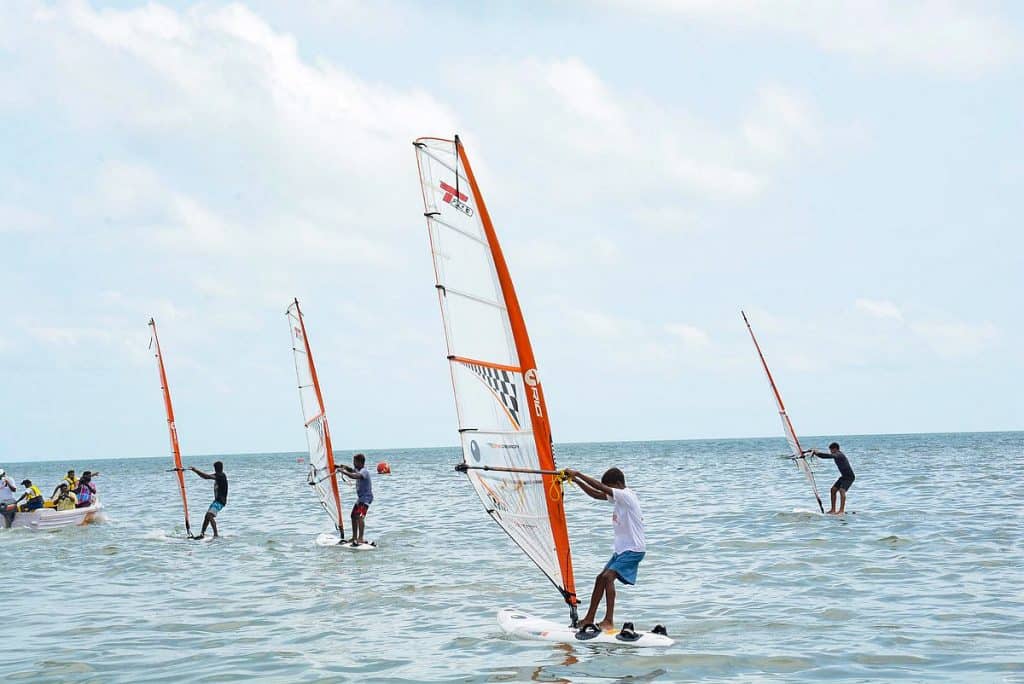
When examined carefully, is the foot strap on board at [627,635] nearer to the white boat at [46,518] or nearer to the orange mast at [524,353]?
the orange mast at [524,353]

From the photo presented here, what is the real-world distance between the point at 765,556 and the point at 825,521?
6106 mm

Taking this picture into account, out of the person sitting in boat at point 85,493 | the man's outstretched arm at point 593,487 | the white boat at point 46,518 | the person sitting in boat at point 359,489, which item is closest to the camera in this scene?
the man's outstretched arm at point 593,487

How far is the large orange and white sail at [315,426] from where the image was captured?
20.6 metres

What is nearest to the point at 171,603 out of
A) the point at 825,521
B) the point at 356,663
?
the point at 356,663

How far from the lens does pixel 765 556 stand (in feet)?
58.0

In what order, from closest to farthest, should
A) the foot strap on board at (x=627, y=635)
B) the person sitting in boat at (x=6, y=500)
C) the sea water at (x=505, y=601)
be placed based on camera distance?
the sea water at (x=505, y=601), the foot strap on board at (x=627, y=635), the person sitting in boat at (x=6, y=500)

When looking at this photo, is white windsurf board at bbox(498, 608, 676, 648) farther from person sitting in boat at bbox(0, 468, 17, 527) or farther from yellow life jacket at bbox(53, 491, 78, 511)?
person sitting in boat at bbox(0, 468, 17, 527)

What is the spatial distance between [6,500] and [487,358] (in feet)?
74.3

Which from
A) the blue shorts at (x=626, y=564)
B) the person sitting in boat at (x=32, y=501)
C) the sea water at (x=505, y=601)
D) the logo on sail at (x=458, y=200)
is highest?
the logo on sail at (x=458, y=200)

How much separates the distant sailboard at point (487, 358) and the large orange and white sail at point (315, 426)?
10.9 meters

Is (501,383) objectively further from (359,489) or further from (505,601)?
(359,489)

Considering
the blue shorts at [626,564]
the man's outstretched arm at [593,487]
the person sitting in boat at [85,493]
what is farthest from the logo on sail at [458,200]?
the person sitting in boat at [85,493]

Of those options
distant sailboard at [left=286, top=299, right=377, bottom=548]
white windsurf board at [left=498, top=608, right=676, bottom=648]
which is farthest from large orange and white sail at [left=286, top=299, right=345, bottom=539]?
white windsurf board at [left=498, top=608, right=676, bottom=648]

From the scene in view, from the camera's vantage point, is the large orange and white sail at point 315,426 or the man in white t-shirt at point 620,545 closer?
the man in white t-shirt at point 620,545
